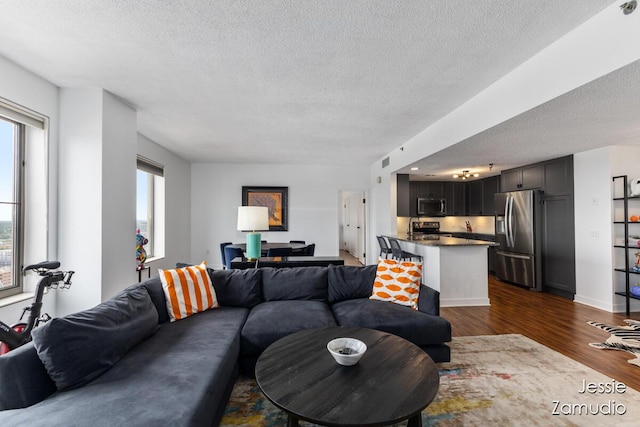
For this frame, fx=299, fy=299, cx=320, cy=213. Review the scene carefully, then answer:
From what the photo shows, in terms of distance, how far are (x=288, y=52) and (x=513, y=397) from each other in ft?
9.63

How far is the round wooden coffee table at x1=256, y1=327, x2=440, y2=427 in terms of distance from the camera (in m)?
1.17

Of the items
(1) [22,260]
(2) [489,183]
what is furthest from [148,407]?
(2) [489,183]

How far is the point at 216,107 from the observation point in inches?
137

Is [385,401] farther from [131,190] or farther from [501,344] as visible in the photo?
[131,190]

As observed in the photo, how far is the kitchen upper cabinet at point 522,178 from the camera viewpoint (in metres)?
→ 5.11

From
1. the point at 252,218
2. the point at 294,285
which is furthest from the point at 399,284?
the point at 252,218

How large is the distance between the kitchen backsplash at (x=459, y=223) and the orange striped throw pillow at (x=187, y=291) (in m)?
5.63

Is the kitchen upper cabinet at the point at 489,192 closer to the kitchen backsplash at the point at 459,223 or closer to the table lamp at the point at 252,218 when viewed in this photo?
the kitchen backsplash at the point at 459,223

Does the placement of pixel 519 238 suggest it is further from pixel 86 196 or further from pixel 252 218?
pixel 86 196

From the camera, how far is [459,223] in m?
8.00

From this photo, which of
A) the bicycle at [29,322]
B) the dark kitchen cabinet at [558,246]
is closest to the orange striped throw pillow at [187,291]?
the bicycle at [29,322]

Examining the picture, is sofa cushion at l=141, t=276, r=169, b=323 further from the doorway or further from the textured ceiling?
the doorway

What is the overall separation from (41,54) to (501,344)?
469 cm

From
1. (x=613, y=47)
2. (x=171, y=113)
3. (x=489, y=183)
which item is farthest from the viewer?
(x=489, y=183)
